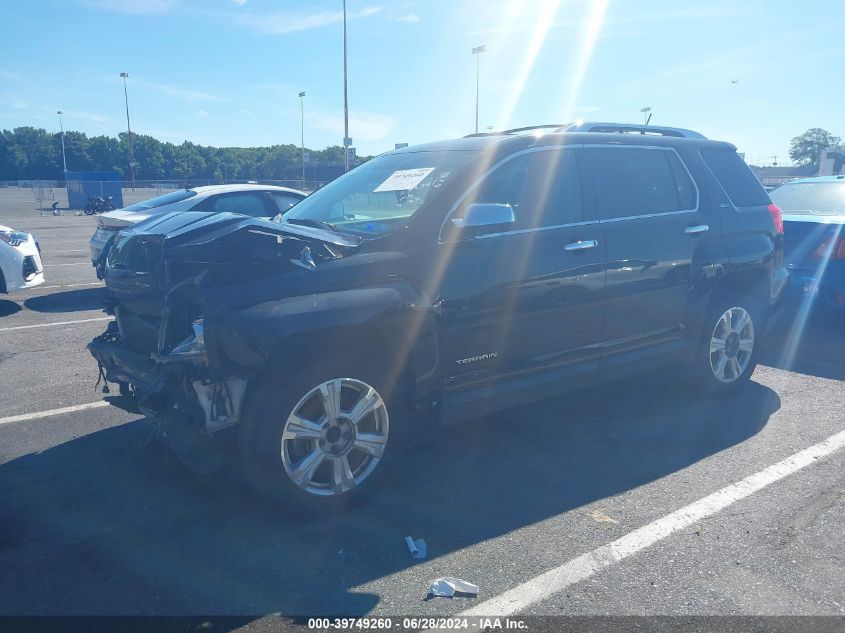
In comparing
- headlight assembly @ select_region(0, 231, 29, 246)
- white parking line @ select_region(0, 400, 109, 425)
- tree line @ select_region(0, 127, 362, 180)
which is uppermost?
tree line @ select_region(0, 127, 362, 180)

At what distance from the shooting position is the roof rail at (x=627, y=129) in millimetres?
5047

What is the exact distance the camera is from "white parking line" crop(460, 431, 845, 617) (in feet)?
9.86

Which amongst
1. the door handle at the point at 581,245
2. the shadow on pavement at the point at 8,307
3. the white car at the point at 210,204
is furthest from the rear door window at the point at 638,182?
the shadow on pavement at the point at 8,307

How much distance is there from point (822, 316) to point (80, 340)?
8.60 m

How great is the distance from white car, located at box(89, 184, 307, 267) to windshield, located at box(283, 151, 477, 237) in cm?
486

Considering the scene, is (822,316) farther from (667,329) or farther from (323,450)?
(323,450)

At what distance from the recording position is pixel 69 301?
10172 mm

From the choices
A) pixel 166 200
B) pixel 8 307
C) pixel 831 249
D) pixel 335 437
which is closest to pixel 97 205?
pixel 166 200

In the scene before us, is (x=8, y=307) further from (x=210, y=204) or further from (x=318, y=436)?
(x=318, y=436)

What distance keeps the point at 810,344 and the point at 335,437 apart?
6.17m

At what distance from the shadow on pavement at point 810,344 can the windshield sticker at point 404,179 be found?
436cm

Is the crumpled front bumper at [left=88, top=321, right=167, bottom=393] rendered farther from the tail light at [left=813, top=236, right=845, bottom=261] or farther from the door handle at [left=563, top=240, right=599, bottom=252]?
the tail light at [left=813, top=236, right=845, bottom=261]

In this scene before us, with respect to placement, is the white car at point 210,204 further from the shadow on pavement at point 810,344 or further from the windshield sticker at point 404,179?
the shadow on pavement at point 810,344

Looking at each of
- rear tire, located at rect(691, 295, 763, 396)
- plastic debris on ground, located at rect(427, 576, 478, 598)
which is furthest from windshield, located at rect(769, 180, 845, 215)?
plastic debris on ground, located at rect(427, 576, 478, 598)
